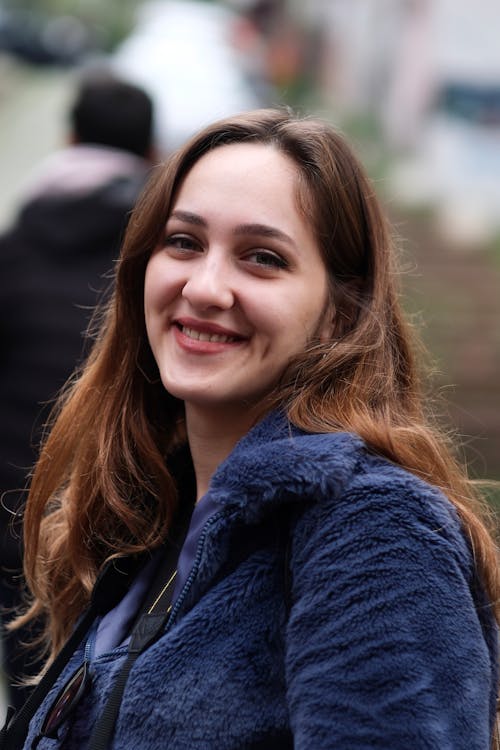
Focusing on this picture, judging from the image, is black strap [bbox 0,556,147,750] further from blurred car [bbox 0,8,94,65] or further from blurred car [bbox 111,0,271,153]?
blurred car [bbox 0,8,94,65]

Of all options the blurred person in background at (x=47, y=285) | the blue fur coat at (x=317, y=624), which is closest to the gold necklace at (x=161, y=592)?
the blue fur coat at (x=317, y=624)

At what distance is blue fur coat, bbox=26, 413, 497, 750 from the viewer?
1.43 m

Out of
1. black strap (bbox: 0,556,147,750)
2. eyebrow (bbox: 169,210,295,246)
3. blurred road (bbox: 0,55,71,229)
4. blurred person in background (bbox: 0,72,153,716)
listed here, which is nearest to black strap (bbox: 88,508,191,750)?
black strap (bbox: 0,556,147,750)

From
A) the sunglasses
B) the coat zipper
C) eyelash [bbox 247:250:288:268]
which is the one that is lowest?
the sunglasses

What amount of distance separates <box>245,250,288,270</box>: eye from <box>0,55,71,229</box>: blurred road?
7.91m

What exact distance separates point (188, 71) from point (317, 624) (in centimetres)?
1253

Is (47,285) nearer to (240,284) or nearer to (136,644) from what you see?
(240,284)

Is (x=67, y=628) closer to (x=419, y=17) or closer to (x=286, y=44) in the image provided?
(x=419, y=17)

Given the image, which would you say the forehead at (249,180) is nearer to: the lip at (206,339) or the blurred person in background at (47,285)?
Result: the lip at (206,339)

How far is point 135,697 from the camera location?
1.63 meters

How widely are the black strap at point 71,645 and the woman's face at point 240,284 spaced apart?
14.0 inches

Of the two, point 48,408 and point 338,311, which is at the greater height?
point 338,311

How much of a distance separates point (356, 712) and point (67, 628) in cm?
93

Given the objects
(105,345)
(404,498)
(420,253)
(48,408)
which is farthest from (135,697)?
(420,253)
